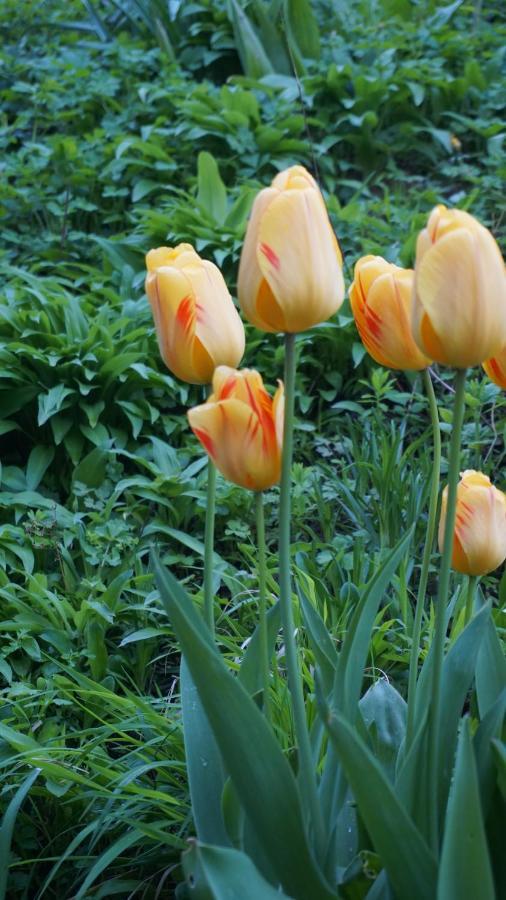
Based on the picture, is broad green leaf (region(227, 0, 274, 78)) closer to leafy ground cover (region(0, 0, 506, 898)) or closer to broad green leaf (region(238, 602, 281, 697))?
leafy ground cover (region(0, 0, 506, 898))

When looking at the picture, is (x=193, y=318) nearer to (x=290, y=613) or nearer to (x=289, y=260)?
(x=289, y=260)

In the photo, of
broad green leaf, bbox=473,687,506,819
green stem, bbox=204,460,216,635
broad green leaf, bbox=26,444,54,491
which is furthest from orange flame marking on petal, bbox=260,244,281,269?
broad green leaf, bbox=26,444,54,491

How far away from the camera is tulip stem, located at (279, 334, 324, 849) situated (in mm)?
990

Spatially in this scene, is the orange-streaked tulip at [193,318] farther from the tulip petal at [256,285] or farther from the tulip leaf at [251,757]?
the tulip leaf at [251,757]

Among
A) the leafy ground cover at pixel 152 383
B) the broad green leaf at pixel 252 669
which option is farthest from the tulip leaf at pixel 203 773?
the leafy ground cover at pixel 152 383

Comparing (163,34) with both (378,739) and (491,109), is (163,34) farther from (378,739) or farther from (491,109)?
(378,739)

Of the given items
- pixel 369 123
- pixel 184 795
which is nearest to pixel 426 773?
pixel 184 795

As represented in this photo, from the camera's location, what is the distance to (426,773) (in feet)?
3.57

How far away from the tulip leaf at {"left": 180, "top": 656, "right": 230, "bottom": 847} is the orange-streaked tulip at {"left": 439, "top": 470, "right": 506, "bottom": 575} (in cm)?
37

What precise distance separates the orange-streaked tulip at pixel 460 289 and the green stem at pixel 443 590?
1.6 inches

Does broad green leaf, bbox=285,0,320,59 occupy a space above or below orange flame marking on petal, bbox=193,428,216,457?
below

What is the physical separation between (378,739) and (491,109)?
143 inches

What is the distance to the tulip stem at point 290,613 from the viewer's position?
0.99 metres

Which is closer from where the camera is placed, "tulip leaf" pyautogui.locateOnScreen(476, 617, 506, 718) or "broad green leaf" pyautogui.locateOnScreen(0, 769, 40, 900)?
"tulip leaf" pyautogui.locateOnScreen(476, 617, 506, 718)
